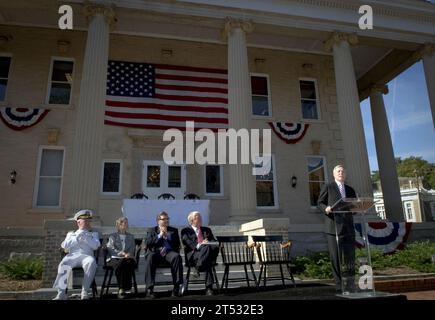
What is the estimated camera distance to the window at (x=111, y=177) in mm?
14367

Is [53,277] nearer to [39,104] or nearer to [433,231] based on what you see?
[39,104]

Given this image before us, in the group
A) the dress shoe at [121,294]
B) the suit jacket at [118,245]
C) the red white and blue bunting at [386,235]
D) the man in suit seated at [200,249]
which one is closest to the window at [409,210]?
the red white and blue bunting at [386,235]

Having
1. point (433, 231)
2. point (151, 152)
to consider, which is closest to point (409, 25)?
point (433, 231)

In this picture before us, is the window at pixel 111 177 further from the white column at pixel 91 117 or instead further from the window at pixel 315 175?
the window at pixel 315 175

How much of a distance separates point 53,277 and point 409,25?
50.9 feet

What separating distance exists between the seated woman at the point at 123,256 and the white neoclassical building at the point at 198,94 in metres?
4.22

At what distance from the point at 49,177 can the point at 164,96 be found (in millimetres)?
5356

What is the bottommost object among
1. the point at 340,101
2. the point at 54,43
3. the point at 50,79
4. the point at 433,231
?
the point at 433,231

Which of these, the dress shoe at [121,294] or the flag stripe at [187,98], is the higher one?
the flag stripe at [187,98]

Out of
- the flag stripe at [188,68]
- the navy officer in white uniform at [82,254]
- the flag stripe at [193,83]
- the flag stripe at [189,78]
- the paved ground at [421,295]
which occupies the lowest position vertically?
the paved ground at [421,295]

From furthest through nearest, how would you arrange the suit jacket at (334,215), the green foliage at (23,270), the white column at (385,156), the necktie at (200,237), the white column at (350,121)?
the white column at (385,156) → the white column at (350,121) → the green foliage at (23,270) → the necktie at (200,237) → the suit jacket at (334,215)

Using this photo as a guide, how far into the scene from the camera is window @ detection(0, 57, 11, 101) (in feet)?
47.9

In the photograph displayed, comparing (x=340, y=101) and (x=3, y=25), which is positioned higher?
(x=3, y=25)

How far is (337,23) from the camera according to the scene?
1423cm
